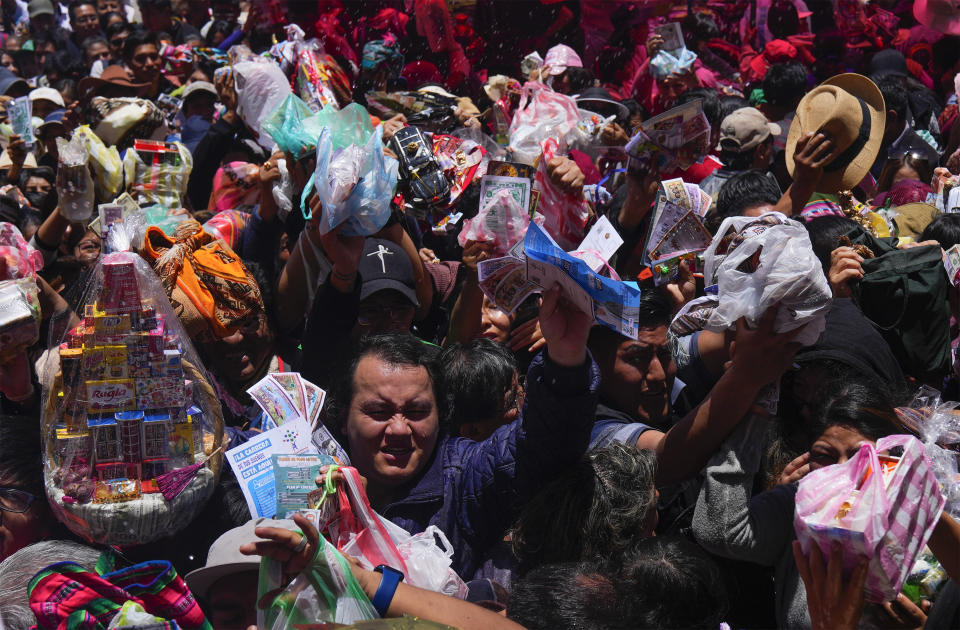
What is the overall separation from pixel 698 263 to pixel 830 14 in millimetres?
4551

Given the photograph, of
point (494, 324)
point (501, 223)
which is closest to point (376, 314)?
point (494, 324)

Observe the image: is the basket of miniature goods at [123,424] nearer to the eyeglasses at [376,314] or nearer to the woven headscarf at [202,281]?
the woven headscarf at [202,281]

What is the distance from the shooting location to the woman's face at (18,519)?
229 centimetres

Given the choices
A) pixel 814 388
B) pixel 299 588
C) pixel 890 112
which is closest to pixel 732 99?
pixel 890 112

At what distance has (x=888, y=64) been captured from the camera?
5.77 metres

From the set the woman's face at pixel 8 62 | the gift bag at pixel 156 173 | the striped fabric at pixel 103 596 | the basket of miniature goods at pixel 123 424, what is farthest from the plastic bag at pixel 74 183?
the woman's face at pixel 8 62

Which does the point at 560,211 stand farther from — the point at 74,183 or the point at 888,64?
the point at 888,64

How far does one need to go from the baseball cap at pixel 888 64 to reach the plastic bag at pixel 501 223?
13.1 feet

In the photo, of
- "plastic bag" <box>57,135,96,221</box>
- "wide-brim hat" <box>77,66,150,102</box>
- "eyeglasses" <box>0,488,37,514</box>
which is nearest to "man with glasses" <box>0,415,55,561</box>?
"eyeglasses" <box>0,488,37,514</box>

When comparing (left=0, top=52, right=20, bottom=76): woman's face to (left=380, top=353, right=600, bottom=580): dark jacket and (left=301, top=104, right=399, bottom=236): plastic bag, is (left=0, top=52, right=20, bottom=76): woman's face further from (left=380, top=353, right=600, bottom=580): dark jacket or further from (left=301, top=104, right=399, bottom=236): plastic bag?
(left=380, top=353, right=600, bottom=580): dark jacket

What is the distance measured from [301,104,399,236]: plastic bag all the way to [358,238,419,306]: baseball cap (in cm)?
24

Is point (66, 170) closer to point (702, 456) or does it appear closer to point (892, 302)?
point (702, 456)

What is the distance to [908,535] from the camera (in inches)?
59.2

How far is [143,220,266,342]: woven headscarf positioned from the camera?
2.63m
